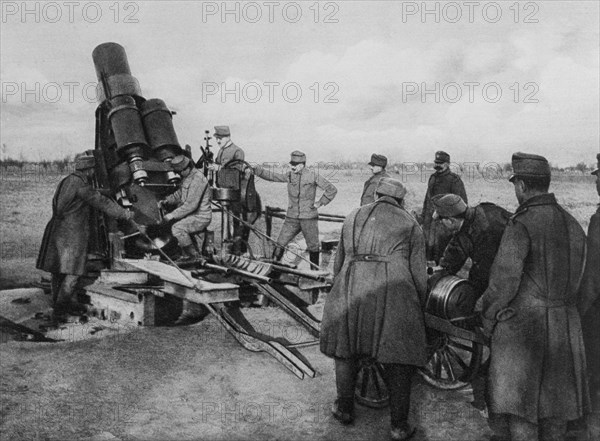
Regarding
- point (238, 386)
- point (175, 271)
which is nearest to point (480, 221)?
point (238, 386)

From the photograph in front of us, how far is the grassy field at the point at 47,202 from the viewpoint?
11444 mm

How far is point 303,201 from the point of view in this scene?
8523 mm

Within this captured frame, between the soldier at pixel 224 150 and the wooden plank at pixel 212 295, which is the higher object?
the soldier at pixel 224 150

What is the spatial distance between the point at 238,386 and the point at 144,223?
3532 millimetres

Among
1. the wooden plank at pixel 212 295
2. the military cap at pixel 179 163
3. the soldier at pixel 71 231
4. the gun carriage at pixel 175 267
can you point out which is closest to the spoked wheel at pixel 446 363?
the gun carriage at pixel 175 267

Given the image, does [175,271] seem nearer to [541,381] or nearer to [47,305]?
Result: [47,305]

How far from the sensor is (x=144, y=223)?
24.7 ft

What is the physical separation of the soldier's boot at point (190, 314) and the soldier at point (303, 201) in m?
2.12

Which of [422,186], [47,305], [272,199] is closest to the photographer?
[47,305]

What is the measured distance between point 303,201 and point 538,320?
18.0ft

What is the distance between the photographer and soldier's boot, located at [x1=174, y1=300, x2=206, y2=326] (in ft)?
20.8

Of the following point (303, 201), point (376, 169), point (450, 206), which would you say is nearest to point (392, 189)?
point (450, 206)

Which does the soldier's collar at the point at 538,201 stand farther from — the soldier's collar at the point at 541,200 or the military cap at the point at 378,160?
the military cap at the point at 378,160

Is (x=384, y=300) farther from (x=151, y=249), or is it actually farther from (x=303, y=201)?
(x=303, y=201)
